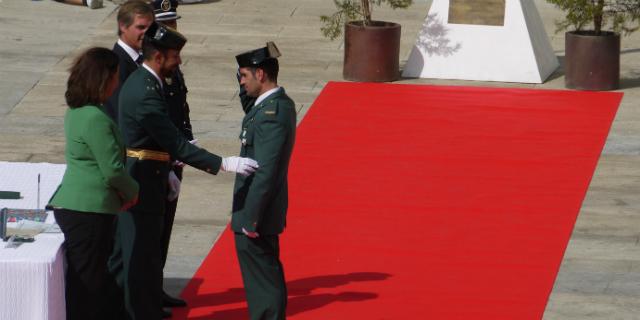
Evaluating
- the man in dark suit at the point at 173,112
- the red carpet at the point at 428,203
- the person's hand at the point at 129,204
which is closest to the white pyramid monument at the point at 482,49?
the red carpet at the point at 428,203

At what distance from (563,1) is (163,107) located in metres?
8.41

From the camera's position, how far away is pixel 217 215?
1084 centimetres

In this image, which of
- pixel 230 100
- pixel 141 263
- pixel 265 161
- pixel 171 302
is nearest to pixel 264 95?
pixel 265 161

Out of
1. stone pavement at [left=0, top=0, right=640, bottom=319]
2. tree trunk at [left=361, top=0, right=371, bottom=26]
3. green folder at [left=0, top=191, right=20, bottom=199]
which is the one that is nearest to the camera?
green folder at [left=0, top=191, right=20, bottom=199]

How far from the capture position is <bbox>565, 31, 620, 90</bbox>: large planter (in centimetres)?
1515

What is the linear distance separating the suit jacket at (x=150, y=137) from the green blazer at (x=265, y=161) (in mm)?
235

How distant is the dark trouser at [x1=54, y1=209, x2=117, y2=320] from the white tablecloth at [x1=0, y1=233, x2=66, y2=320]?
0.31 ft

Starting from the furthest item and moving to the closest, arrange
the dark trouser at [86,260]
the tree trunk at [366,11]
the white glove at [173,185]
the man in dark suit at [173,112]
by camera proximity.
A: 1. the tree trunk at [366,11]
2. the man in dark suit at [173,112]
3. the white glove at [173,185]
4. the dark trouser at [86,260]

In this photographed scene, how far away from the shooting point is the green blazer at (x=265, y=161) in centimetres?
743

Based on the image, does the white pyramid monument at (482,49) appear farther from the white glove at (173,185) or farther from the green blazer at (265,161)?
the green blazer at (265,161)

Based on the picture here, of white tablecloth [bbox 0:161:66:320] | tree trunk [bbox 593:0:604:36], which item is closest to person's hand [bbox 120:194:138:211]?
white tablecloth [bbox 0:161:66:320]

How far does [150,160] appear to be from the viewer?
7676mm

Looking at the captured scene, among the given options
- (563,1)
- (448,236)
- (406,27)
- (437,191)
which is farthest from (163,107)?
(406,27)

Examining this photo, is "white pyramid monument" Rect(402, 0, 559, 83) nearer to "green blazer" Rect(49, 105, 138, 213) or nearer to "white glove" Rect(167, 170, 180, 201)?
"white glove" Rect(167, 170, 180, 201)
